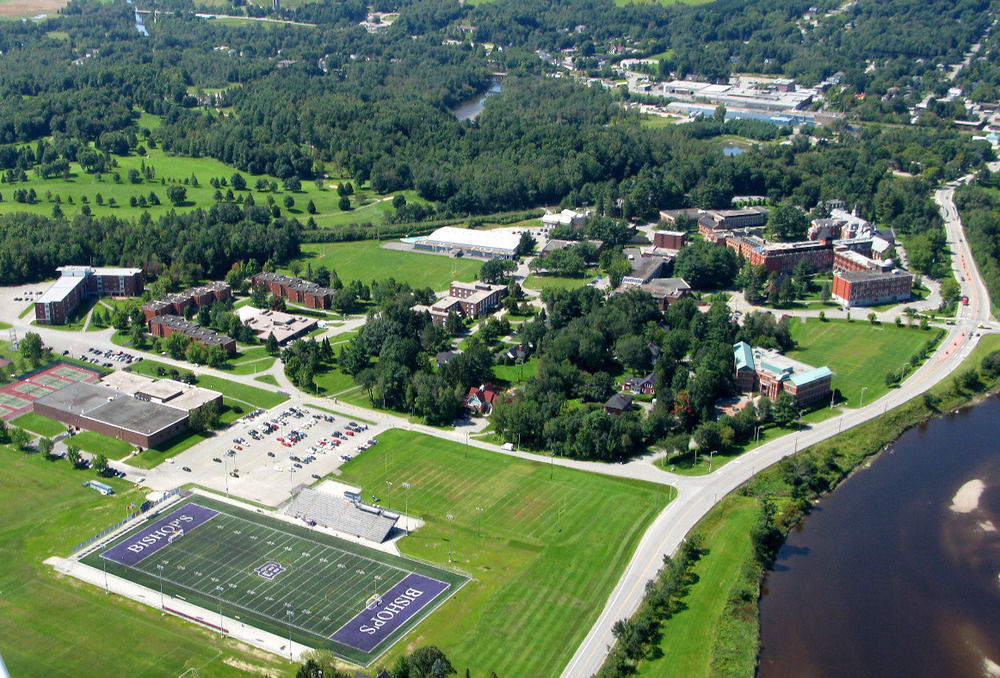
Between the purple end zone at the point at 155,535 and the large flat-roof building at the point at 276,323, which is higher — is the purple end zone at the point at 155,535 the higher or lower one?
the lower one

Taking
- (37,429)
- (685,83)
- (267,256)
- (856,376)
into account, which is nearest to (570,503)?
(856,376)

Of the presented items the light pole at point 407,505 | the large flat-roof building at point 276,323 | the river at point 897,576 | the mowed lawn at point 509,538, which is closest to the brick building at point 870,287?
the river at point 897,576

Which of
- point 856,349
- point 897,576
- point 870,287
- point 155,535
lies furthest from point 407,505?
point 870,287

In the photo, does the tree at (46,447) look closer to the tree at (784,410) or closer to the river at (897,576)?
the river at (897,576)

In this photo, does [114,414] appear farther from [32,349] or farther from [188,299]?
[188,299]

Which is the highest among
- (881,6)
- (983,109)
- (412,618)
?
(881,6)

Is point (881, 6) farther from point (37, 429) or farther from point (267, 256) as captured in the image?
point (37, 429)
